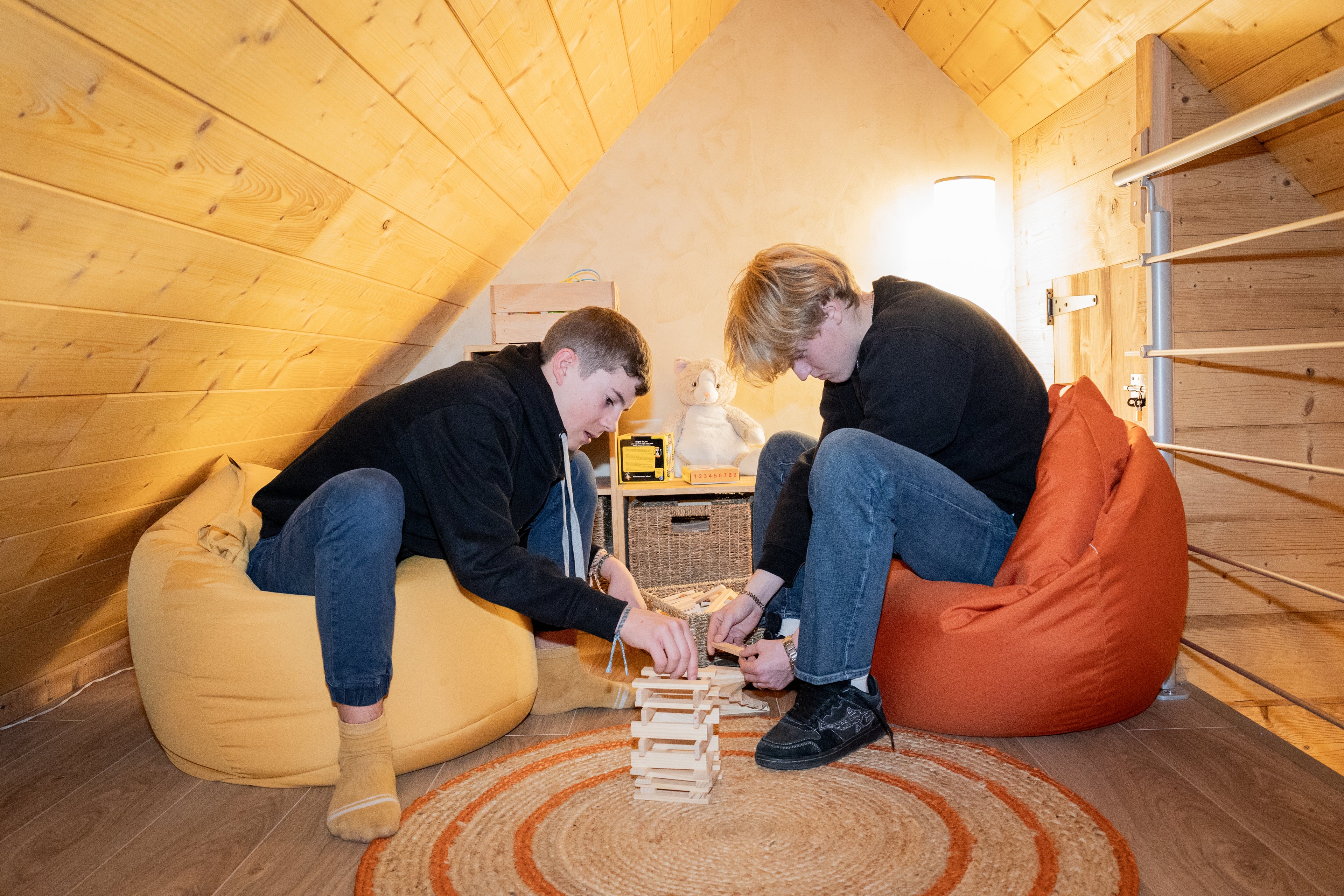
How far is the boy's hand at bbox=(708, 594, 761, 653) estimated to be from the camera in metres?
1.74

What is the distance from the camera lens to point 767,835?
4.15 ft

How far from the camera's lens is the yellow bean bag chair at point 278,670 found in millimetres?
1460

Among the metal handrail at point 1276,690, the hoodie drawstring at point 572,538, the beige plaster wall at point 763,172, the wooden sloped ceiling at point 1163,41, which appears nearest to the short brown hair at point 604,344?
the hoodie drawstring at point 572,538

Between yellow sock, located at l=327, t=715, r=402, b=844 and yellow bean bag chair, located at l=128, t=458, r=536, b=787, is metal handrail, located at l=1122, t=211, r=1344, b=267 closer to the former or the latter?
yellow bean bag chair, located at l=128, t=458, r=536, b=787

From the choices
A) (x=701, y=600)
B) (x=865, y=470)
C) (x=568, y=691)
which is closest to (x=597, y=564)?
(x=568, y=691)

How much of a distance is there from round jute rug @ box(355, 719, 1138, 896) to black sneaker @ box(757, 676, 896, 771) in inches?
0.8

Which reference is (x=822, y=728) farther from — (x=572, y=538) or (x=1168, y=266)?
(x=1168, y=266)

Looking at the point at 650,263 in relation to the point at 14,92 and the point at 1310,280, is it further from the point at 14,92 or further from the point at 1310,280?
the point at 14,92

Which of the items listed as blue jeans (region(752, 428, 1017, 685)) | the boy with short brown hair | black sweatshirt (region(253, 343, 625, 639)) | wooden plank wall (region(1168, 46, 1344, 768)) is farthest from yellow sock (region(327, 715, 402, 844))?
wooden plank wall (region(1168, 46, 1344, 768))

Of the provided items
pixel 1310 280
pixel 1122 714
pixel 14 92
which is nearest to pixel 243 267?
pixel 14 92

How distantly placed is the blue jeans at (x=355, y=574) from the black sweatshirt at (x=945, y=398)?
2.29ft

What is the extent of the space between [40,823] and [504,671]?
0.72 m

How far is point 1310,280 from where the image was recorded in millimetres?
2203

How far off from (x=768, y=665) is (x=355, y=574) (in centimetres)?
72
